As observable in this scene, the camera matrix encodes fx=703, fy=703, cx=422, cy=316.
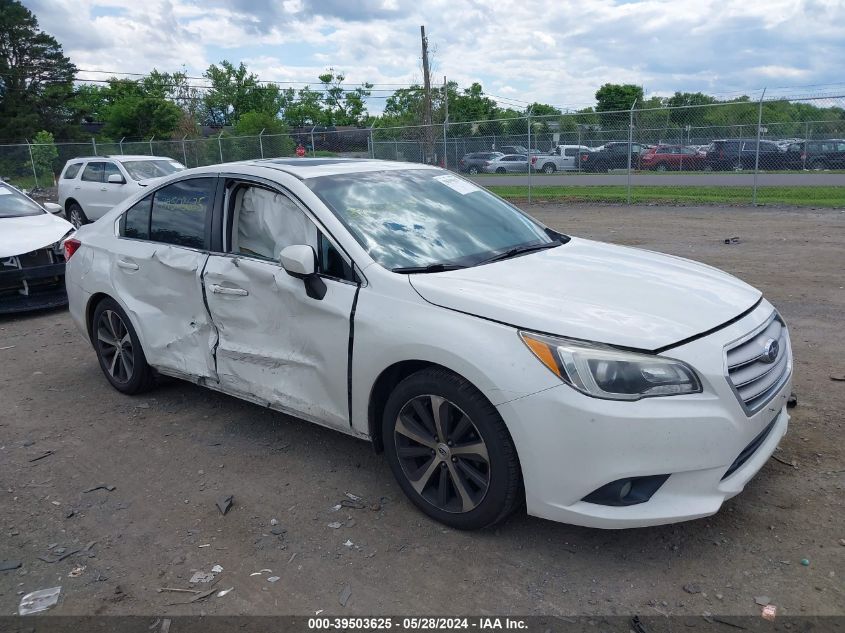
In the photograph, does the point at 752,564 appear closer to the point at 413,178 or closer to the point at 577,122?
the point at 413,178

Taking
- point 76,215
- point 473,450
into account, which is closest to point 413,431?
point 473,450

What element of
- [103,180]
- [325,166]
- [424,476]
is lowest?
[424,476]

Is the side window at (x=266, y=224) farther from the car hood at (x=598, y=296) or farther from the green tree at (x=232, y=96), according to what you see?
the green tree at (x=232, y=96)

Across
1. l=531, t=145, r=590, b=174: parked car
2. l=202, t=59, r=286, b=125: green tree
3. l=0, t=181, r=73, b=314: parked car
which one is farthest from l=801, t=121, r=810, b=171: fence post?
l=202, t=59, r=286, b=125: green tree

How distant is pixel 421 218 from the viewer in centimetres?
406

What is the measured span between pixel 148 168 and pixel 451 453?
49.1ft

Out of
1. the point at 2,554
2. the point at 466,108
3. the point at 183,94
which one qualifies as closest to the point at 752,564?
the point at 2,554

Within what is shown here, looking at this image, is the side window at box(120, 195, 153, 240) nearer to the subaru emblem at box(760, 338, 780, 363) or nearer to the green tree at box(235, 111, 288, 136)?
the subaru emblem at box(760, 338, 780, 363)

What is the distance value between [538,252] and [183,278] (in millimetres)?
2296

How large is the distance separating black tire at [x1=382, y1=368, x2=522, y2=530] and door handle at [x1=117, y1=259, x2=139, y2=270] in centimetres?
250

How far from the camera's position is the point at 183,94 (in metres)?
66.2

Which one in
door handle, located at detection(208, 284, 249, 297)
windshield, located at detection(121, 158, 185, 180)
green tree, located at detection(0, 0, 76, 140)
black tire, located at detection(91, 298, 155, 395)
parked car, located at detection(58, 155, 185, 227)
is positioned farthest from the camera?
green tree, located at detection(0, 0, 76, 140)

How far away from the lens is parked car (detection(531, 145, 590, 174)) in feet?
77.7

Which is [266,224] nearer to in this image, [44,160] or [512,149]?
[512,149]
